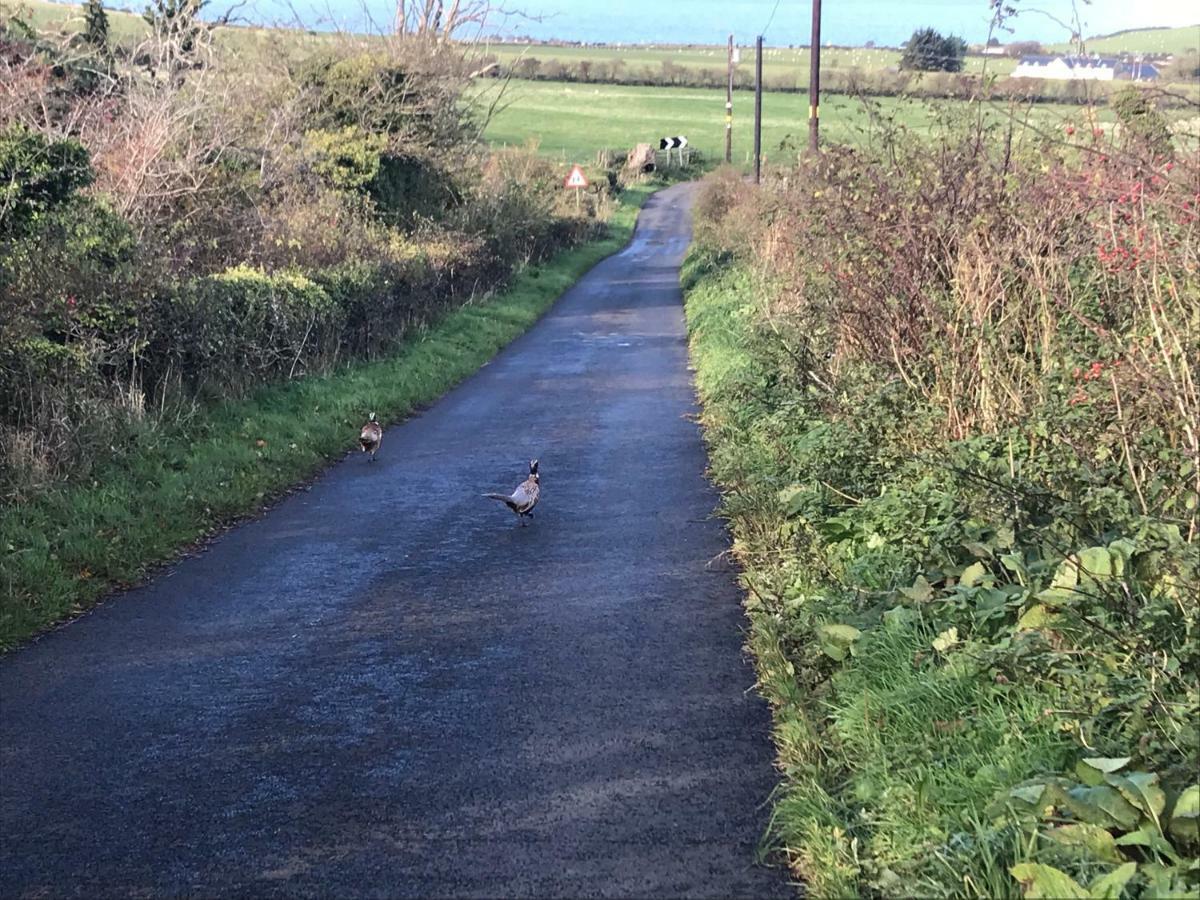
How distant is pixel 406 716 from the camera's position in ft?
18.0

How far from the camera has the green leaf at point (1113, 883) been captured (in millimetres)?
3180

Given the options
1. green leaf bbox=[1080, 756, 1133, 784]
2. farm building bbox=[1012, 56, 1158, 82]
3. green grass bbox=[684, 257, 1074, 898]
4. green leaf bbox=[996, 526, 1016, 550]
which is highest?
farm building bbox=[1012, 56, 1158, 82]

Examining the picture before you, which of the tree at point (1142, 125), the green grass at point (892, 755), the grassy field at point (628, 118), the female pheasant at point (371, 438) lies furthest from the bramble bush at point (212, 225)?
the grassy field at point (628, 118)

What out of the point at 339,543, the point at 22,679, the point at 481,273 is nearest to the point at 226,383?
the point at 339,543

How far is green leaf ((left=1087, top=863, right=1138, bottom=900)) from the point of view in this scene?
3180 millimetres

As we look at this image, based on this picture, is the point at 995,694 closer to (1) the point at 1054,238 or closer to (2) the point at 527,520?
(1) the point at 1054,238

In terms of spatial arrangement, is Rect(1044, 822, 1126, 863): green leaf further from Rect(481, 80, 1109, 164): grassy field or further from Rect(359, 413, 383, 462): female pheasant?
Rect(481, 80, 1109, 164): grassy field

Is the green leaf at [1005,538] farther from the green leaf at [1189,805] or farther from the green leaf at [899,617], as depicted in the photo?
the green leaf at [1189,805]

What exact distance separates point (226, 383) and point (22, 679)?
22.4ft

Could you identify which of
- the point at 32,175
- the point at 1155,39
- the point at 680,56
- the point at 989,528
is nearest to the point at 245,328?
the point at 32,175

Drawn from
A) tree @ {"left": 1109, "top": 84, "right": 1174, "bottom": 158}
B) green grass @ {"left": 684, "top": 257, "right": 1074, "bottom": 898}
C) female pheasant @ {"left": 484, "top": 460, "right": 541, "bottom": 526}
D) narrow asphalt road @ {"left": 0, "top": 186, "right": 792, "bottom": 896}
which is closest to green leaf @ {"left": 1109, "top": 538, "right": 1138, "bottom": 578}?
green grass @ {"left": 684, "top": 257, "right": 1074, "bottom": 898}

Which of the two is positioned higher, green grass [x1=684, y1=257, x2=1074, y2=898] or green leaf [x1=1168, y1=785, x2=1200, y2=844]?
green leaf [x1=1168, y1=785, x2=1200, y2=844]

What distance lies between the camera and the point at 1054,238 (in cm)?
786

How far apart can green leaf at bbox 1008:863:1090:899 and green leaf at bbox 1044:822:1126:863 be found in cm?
13
